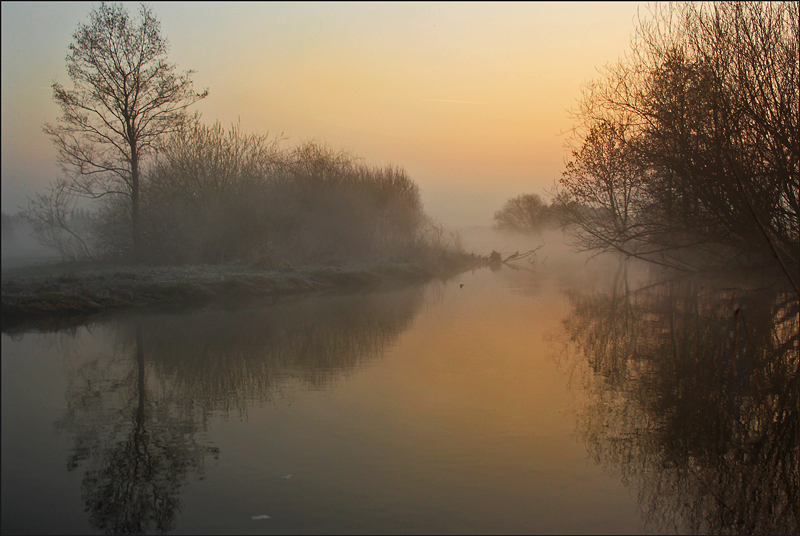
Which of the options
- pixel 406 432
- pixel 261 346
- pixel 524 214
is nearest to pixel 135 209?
pixel 261 346

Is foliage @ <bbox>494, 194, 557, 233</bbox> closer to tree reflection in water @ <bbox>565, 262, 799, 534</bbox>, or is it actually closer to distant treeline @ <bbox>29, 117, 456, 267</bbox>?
distant treeline @ <bbox>29, 117, 456, 267</bbox>

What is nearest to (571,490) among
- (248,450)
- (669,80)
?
(248,450)

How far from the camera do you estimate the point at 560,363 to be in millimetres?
8984

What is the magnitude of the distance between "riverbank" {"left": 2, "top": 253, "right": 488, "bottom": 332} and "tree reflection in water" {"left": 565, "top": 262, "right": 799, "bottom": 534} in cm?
1053

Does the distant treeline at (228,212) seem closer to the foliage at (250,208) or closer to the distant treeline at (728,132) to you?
the foliage at (250,208)

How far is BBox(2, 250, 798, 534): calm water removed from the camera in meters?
4.13

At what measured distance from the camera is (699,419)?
610cm

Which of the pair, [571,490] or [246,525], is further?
[571,490]

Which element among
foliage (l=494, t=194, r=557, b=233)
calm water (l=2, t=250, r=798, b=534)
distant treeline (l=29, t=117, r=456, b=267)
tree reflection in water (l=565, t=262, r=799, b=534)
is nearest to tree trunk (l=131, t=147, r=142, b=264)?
distant treeline (l=29, t=117, r=456, b=267)

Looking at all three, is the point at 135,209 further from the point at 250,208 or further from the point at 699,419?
the point at 699,419

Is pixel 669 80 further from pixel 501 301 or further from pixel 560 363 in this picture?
pixel 501 301

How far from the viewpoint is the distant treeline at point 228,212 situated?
78.6 ft

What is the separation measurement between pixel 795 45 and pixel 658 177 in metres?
3.04

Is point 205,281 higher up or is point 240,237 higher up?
point 240,237
